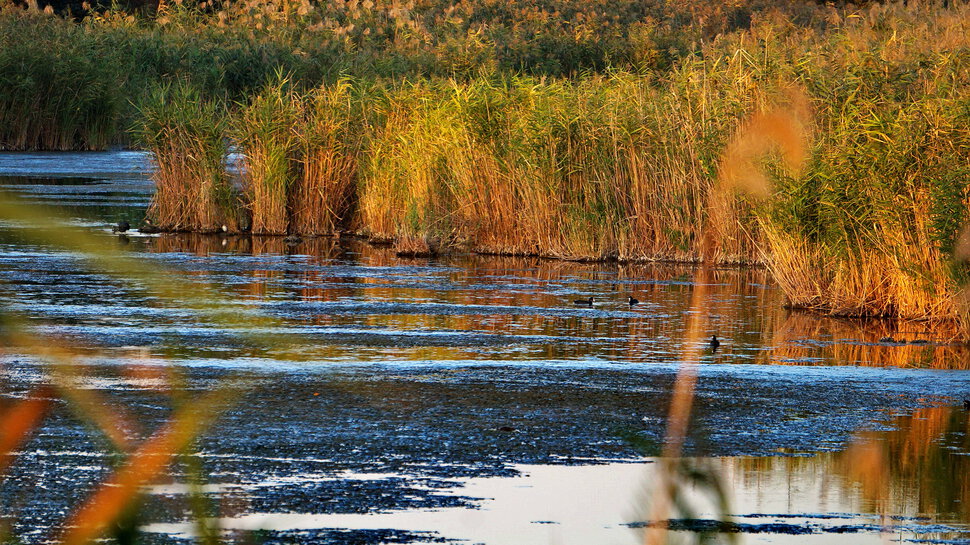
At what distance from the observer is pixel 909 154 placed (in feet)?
40.0

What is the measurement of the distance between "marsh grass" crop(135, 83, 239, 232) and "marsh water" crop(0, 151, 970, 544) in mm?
4209

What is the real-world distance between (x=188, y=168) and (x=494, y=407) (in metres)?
12.1

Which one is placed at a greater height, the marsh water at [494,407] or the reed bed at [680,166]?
the reed bed at [680,166]

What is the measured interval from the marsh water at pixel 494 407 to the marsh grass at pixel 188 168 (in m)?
4.21

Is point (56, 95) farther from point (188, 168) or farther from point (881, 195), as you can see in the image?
point (881, 195)

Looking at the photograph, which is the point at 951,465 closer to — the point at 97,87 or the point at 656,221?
the point at 656,221

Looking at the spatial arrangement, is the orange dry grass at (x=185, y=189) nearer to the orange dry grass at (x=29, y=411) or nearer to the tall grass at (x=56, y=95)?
the orange dry grass at (x=29, y=411)

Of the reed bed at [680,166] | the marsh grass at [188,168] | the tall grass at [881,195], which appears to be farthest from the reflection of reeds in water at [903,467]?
the marsh grass at [188,168]

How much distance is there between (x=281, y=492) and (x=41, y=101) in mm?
29801

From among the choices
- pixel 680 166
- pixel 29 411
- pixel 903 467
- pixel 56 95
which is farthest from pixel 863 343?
pixel 56 95

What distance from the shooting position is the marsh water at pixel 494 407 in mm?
5977

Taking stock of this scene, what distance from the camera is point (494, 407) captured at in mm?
8477

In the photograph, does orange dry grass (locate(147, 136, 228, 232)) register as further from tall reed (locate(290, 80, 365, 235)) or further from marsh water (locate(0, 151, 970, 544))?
marsh water (locate(0, 151, 970, 544))

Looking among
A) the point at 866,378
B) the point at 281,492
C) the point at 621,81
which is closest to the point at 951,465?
the point at 866,378
